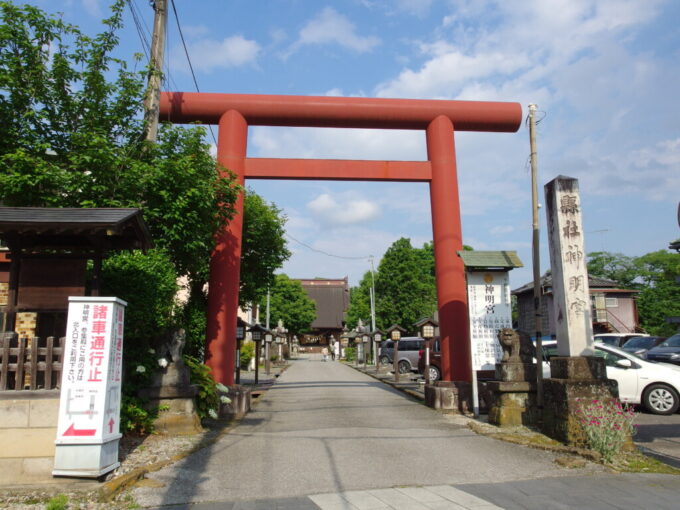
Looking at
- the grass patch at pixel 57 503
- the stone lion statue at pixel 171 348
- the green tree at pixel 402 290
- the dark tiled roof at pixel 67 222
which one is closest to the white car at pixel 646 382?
the stone lion statue at pixel 171 348

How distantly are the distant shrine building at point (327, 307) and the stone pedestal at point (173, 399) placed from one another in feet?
177

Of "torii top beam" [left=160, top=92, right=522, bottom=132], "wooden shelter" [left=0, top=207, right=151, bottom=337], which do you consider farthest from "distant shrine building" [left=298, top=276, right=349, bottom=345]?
"wooden shelter" [left=0, top=207, right=151, bottom=337]

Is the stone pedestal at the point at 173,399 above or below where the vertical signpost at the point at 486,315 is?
below

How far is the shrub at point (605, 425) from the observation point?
6.25m

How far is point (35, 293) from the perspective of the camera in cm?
633

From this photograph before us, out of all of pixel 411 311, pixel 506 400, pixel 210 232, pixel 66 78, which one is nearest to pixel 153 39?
pixel 66 78

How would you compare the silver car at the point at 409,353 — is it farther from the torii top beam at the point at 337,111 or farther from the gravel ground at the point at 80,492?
the gravel ground at the point at 80,492

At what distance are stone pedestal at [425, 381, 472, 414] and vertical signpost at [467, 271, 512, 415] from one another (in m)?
0.60

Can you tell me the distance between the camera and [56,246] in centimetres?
686

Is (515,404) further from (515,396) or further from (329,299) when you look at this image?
(329,299)

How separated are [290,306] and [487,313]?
128 feet

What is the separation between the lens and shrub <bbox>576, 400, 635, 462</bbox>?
6250 mm

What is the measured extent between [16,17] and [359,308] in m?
38.6

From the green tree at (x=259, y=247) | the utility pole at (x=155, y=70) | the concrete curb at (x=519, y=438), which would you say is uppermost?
the utility pole at (x=155, y=70)
